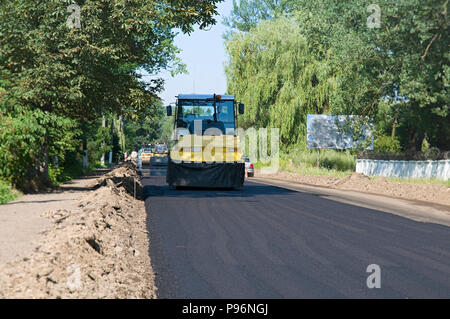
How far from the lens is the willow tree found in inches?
1823

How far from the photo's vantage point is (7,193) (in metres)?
17.2

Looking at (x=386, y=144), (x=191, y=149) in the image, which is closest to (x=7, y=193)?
(x=191, y=149)

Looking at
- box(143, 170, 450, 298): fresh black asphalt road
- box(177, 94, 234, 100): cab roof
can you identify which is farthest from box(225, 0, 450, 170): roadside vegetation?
box(143, 170, 450, 298): fresh black asphalt road

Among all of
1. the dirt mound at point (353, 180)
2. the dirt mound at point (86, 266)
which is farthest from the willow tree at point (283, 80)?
the dirt mound at point (86, 266)

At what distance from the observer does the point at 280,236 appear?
1159 centimetres

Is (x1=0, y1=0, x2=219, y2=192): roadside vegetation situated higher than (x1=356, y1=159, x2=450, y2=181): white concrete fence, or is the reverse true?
(x1=0, y1=0, x2=219, y2=192): roadside vegetation

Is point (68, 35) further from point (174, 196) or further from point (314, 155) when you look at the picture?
point (314, 155)

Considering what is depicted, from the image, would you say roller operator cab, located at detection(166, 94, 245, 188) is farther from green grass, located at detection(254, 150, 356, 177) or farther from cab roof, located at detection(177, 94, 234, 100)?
green grass, located at detection(254, 150, 356, 177)

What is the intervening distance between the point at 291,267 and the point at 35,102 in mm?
13344

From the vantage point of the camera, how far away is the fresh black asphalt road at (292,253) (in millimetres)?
7246

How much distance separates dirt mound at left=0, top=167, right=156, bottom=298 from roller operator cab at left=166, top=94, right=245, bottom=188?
1121 cm

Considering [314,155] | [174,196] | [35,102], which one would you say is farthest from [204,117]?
[314,155]

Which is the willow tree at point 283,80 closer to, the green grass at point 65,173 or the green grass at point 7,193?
the green grass at point 65,173

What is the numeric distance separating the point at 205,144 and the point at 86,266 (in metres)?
16.1
